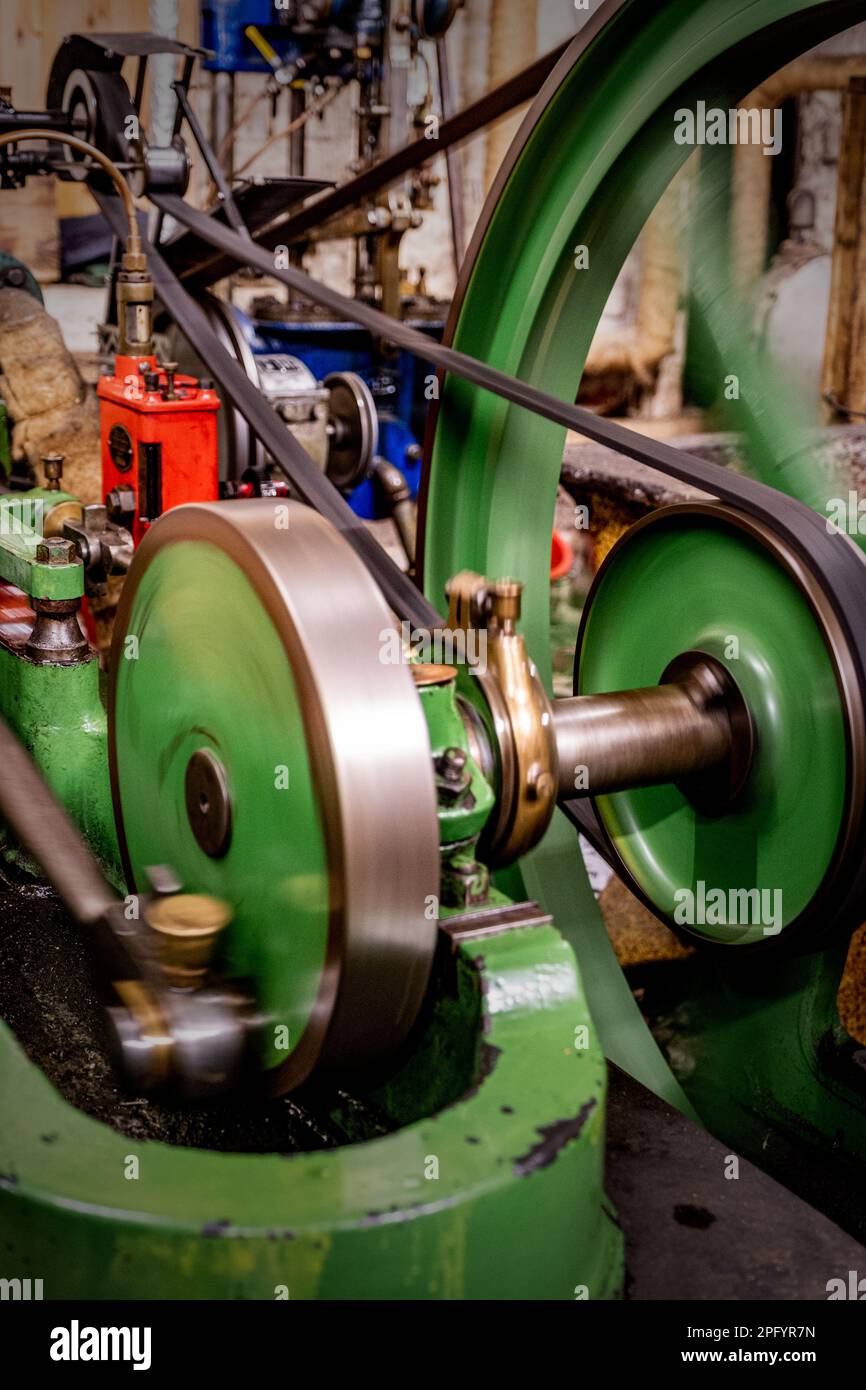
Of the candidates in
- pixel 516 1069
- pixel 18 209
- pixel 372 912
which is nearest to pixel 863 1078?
pixel 516 1069

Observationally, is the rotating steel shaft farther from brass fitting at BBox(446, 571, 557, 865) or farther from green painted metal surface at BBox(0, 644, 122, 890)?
green painted metal surface at BBox(0, 644, 122, 890)

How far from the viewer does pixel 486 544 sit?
7.58 feet

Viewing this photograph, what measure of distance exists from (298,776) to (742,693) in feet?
2.30

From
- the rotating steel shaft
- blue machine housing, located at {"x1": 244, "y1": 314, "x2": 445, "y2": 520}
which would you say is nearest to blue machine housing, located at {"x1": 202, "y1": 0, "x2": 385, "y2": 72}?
blue machine housing, located at {"x1": 244, "y1": 314, "x2": 445, "y2": 520}

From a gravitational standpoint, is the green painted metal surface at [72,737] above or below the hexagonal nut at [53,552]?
below

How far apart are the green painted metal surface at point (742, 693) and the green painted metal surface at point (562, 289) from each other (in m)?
0.26

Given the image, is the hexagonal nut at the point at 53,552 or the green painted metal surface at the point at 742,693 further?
the hexagonal nut at the point at 53,552

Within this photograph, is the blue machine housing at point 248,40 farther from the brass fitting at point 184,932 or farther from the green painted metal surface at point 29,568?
the brass fitting at point 184,932

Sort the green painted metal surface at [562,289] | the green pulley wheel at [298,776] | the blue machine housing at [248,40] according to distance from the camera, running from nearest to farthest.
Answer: the green pulley wheel at [298,776] → the green painted metal surface at [562,289] → the blue machine housing at [248,40]

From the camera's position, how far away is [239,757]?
1402 millimetres

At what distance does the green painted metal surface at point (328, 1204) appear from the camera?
3.66ft

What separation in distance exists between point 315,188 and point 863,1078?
257cm

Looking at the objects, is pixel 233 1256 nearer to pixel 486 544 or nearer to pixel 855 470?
pixel 486 544

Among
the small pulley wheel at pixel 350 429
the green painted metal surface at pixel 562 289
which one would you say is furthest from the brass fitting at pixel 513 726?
the small pulley wheel at pixel 350 429
